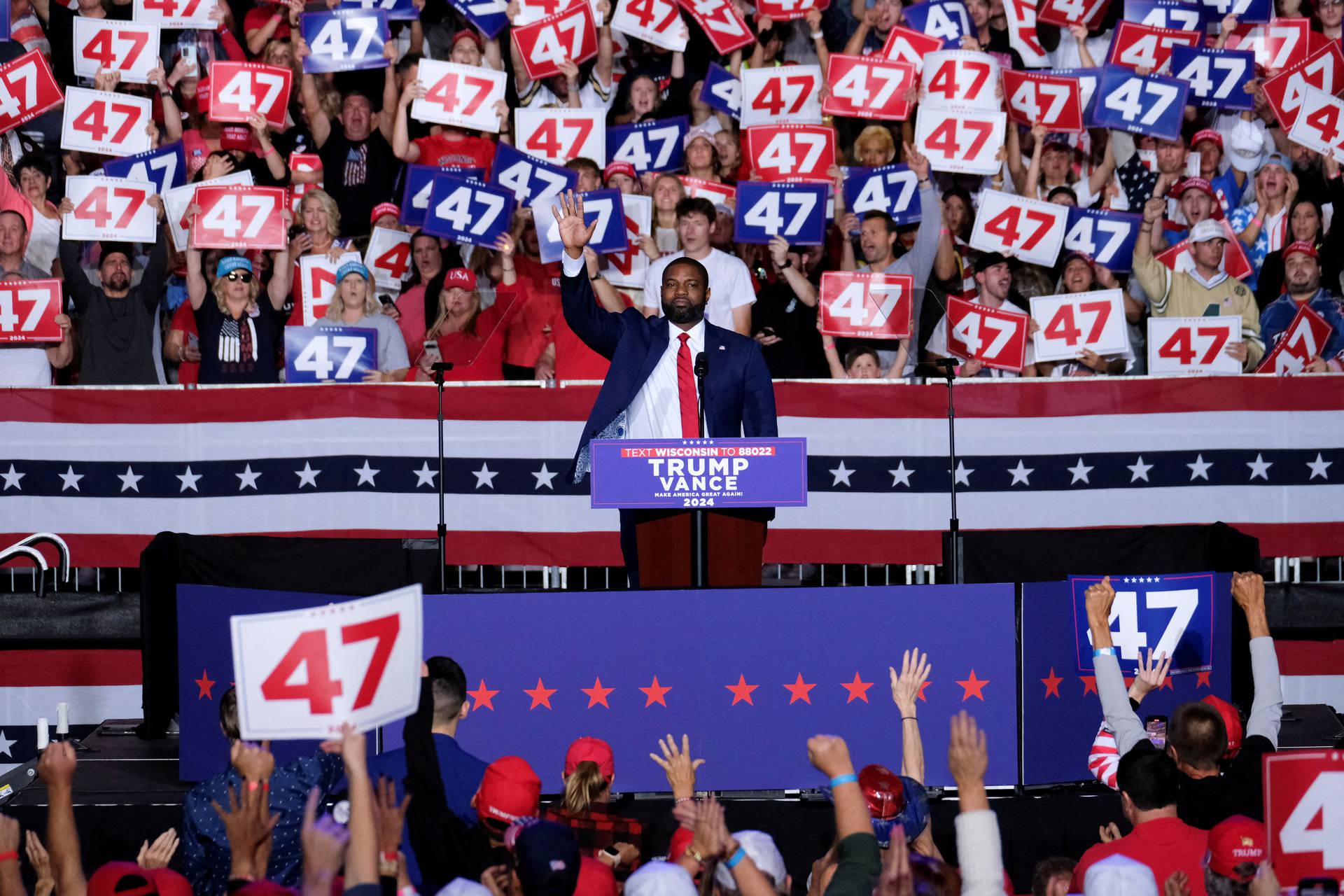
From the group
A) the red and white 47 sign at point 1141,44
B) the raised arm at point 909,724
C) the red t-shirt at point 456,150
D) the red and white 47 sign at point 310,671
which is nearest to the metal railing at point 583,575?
the red t-shirt at point 456,150

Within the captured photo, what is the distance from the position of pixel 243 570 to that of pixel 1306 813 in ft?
19.4

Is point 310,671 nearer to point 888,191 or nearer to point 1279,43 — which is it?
point 888,191

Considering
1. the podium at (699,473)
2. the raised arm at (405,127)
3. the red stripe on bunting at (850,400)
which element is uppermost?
the raised arm at (405,127)

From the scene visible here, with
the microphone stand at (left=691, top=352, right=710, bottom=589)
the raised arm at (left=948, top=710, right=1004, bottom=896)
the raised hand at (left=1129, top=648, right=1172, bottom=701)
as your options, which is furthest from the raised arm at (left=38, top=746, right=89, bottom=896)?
the raised hand at (left=1129, top=648, right=1172, bottom=701)

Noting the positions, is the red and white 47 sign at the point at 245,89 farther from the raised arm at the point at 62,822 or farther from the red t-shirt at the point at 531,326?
the raised arm at the point at 62,822

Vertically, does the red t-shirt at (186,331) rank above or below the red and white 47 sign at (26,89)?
below

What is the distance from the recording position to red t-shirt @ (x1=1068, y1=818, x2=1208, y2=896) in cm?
500

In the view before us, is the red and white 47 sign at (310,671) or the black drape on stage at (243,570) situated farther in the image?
the black drape on stage at (243,570)

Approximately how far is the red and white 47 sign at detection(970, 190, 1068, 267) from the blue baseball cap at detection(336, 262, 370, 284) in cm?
404

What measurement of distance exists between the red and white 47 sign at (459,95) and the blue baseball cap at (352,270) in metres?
1.47

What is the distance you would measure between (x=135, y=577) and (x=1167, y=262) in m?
7.17

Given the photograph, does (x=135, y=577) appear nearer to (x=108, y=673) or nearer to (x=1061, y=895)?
(x=108, y=673)

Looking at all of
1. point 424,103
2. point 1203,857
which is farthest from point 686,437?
point 424,103

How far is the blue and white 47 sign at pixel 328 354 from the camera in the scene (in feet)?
37.2
